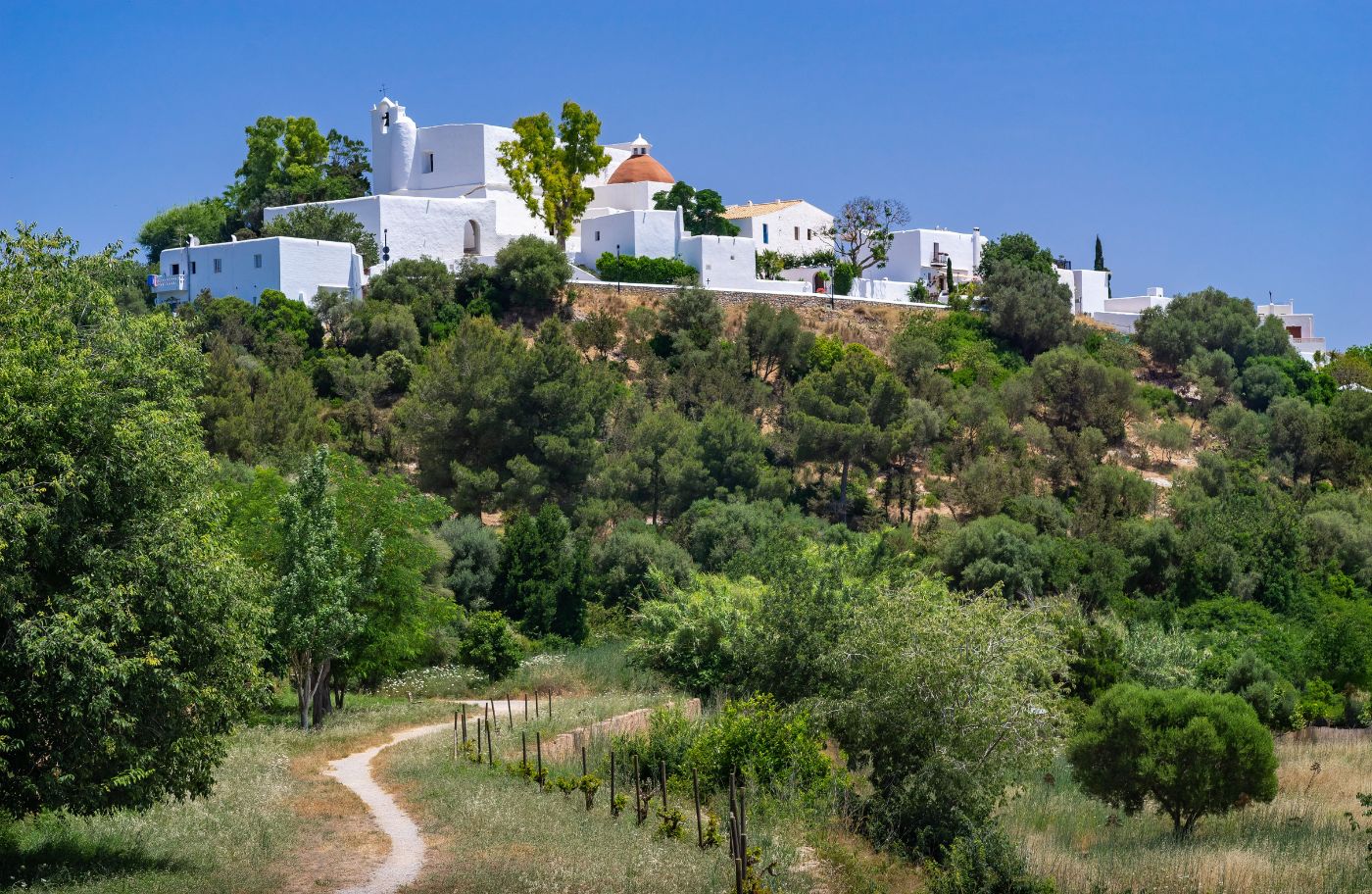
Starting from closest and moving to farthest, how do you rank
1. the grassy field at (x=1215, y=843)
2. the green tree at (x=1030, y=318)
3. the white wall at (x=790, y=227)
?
the grassy field at (x=1215, y=843) → the green tree at (x=1030, y=318) → the white wall at (x=790, y=227)

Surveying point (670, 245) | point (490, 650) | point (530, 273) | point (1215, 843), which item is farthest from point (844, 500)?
point (1215, 843)

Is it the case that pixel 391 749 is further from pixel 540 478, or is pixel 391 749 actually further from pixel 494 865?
pixel 540 478

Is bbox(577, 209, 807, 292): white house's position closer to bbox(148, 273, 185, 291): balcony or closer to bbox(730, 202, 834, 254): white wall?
bbox(730, 202, 834, 254): white wall

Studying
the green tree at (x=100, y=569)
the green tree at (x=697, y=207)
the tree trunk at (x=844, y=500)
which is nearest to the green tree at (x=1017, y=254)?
the green tree at (x=697, y=207)

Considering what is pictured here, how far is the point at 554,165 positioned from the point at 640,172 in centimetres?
625

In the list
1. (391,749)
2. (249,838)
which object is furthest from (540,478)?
(249,838)

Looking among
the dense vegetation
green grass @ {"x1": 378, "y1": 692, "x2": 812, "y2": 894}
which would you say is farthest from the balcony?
green grass @ {"x1": 378, "y1": 692, "x2": 812, "y2": 894}

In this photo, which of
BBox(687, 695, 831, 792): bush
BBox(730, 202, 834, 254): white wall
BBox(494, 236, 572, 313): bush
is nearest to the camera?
BBox(687, 695, 831, 792): bush

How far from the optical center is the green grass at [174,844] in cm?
1191

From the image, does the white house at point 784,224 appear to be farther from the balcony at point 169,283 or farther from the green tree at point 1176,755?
the green tree at point 1176,755

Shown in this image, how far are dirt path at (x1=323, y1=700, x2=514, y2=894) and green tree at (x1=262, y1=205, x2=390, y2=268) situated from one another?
3432cm

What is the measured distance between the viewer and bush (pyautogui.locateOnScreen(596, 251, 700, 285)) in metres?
56.9

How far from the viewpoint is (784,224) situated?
218ft

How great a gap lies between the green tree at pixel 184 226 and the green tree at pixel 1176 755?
47.8m
